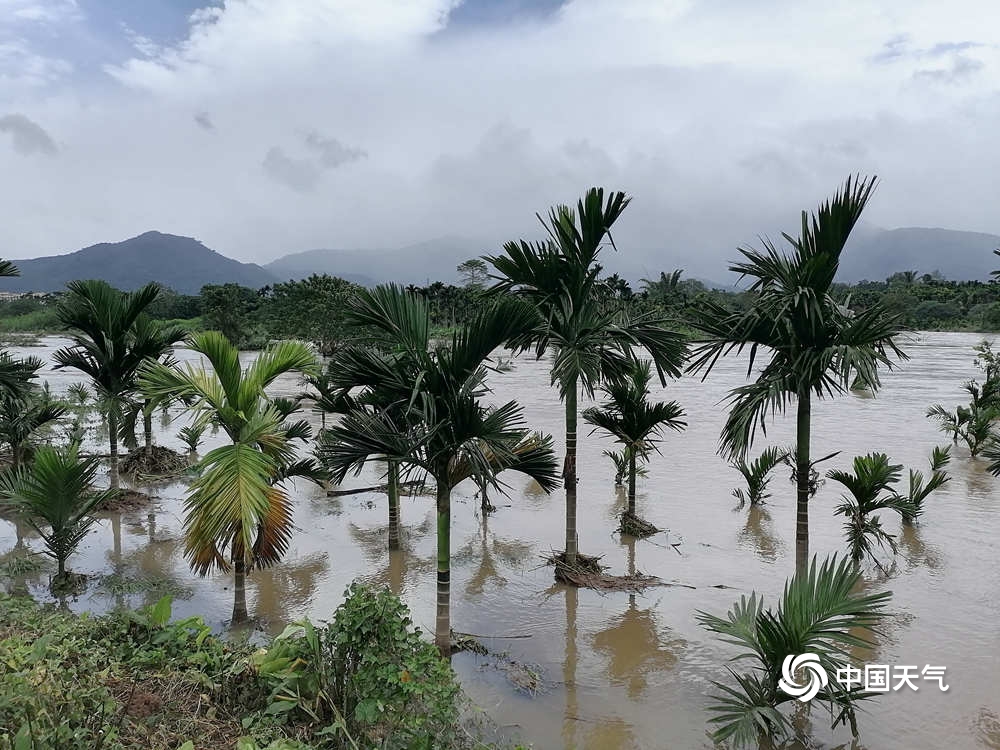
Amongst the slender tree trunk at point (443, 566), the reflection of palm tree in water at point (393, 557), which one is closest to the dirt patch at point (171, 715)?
the slender tree trunk at point (443, 566)

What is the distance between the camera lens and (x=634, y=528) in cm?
997

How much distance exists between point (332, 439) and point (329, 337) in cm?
3828

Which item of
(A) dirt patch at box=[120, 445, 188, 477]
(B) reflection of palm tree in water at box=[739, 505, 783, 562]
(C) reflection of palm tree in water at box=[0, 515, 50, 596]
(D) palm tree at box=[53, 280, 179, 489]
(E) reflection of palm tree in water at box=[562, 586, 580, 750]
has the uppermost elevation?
(D) palm tree at box=[53, 280, 179, 489]

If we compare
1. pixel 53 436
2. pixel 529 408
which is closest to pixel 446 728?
pixel 53 436

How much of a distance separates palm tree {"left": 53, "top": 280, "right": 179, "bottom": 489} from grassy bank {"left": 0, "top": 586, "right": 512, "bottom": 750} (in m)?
5.92

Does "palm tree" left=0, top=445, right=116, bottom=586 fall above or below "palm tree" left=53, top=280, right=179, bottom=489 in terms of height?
below

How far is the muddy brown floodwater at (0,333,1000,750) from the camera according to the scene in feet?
18.2

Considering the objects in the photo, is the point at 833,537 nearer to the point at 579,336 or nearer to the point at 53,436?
the point at 579,336

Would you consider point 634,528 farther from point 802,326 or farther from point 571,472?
point 802,326

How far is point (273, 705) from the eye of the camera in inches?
155

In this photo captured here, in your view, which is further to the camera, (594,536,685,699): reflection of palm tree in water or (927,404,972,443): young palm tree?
(927,404,972,443): young palm tree

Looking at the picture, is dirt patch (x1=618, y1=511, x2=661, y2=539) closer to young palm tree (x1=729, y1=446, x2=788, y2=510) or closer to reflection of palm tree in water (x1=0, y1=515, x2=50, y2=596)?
young palm tree (x1=729, y1=446, x2=788, y2=510)

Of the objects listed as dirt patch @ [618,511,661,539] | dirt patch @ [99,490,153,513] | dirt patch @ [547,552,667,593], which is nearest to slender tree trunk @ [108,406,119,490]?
dirt patch @ [99,490,153,513]

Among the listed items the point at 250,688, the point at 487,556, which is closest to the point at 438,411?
the point at 250,688
